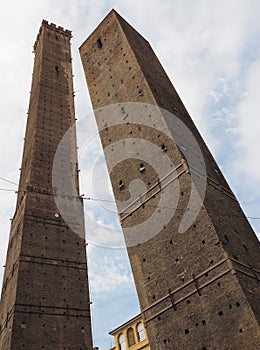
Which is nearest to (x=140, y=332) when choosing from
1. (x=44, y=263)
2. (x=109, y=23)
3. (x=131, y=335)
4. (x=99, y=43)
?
(x=131, y=335)

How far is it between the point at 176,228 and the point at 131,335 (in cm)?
1208

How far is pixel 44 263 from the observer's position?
15438 millimetres

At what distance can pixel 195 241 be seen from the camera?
38.5 feet

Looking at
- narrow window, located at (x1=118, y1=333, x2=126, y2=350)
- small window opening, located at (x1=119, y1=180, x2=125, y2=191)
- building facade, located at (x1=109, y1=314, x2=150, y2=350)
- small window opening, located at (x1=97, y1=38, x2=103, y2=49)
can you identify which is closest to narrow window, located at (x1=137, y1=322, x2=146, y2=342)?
building facade, located at (x1=109, y1=314, x2=150, y2=350)

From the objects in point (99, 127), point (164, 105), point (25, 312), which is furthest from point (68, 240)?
point (164, 105)

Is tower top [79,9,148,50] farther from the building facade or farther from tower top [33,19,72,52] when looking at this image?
the building facade

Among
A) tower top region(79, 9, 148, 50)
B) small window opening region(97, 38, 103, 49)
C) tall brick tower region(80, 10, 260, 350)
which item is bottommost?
tall brick tower region(80, 10, 260, 350)

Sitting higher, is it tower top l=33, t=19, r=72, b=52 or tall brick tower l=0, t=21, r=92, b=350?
tower top l=33, t=19, r=72, b=52

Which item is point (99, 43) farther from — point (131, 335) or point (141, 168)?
point (131, 335)

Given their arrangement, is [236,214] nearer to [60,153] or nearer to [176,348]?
[176,348]

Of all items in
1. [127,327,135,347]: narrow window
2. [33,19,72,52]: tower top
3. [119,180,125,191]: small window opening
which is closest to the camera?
[119,180,125,191]: small window opening

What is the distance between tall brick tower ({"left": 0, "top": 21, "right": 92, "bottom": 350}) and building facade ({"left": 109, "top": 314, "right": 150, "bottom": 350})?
722cm

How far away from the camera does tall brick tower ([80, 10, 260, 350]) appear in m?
10.3

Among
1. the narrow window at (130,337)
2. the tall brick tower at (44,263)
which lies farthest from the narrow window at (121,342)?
the tall brick tower at (44,263)
